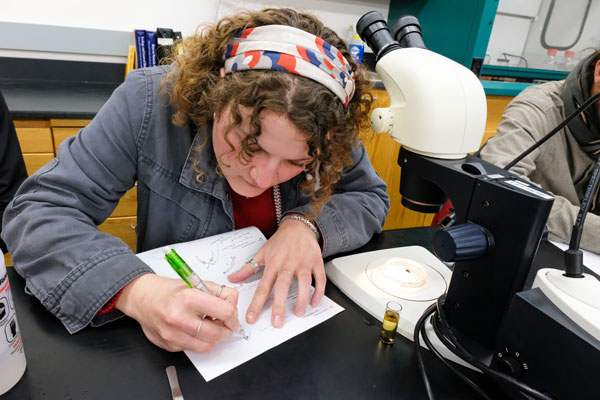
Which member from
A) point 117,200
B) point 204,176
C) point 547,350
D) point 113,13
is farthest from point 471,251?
point 113,13

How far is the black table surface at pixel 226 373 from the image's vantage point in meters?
0.49

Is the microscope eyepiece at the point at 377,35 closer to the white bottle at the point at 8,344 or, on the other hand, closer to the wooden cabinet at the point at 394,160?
the white bottle at the point at 8,344

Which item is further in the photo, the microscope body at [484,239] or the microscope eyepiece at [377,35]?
the microscope eyepiece at [377,35]

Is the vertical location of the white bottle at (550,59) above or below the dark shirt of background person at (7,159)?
above

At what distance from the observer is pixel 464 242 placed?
538mm

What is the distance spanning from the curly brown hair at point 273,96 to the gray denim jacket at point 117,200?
7 cm

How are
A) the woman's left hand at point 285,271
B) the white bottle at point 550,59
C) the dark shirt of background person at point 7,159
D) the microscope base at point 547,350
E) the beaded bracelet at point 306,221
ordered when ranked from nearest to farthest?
the microscope base at point 547,350 < the woman's left hand at point 285,271 < the beaded bracelet at point 306,221 < the dark shirt of background person at point 7,159 < the white bottle at point 550,59

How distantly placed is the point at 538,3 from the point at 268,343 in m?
3.63

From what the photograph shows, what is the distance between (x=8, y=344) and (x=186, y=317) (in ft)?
0.63

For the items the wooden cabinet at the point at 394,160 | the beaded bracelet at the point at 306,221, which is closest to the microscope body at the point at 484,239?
the beaded bracelet at the point at 306,221

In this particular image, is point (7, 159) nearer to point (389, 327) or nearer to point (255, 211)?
point (255, 211)

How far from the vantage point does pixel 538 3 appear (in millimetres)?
3127

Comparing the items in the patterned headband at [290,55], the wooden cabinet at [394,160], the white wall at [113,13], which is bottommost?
the wooden cabinet at [394,160]

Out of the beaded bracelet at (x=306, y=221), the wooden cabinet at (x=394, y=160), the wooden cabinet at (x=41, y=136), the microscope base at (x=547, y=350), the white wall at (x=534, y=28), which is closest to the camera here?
the microscope base at (x=547, y=350)
